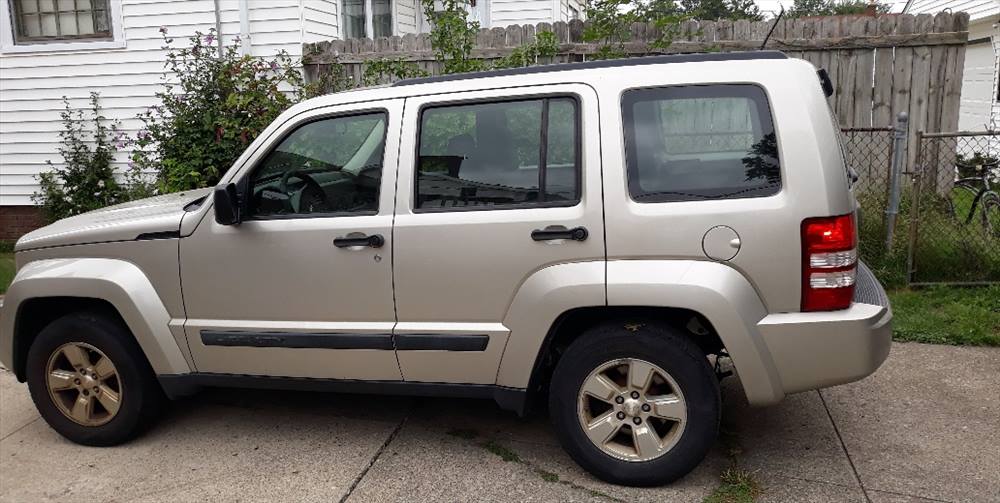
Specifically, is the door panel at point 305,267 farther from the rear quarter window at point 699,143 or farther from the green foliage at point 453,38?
the green foliage at point 453,38

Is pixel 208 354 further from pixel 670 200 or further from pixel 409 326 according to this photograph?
pixel 670 200

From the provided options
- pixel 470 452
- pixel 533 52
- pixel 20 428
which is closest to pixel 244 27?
pixel 533 52

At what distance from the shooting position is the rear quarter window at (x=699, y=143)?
10.6 feet

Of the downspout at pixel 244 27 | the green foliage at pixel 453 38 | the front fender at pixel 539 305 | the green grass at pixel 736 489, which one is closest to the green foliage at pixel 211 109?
the downspout at pixel 244 27

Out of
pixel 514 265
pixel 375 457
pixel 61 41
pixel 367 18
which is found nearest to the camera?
pixel 514 265

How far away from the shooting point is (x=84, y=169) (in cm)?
959

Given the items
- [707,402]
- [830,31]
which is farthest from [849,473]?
[830,31]

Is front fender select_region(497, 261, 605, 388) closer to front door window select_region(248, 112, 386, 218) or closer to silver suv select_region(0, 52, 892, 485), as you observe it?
silver suv select_region(0, 52, 892, 485)

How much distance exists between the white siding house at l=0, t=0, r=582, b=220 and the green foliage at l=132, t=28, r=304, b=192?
0.31 metres

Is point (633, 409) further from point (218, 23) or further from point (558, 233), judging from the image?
point (218, 23)

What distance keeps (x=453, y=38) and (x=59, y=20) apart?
18.3 feet

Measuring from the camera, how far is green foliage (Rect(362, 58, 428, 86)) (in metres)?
8.08

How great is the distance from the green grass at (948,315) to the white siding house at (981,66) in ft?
32.4

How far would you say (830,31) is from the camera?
7895 mm
